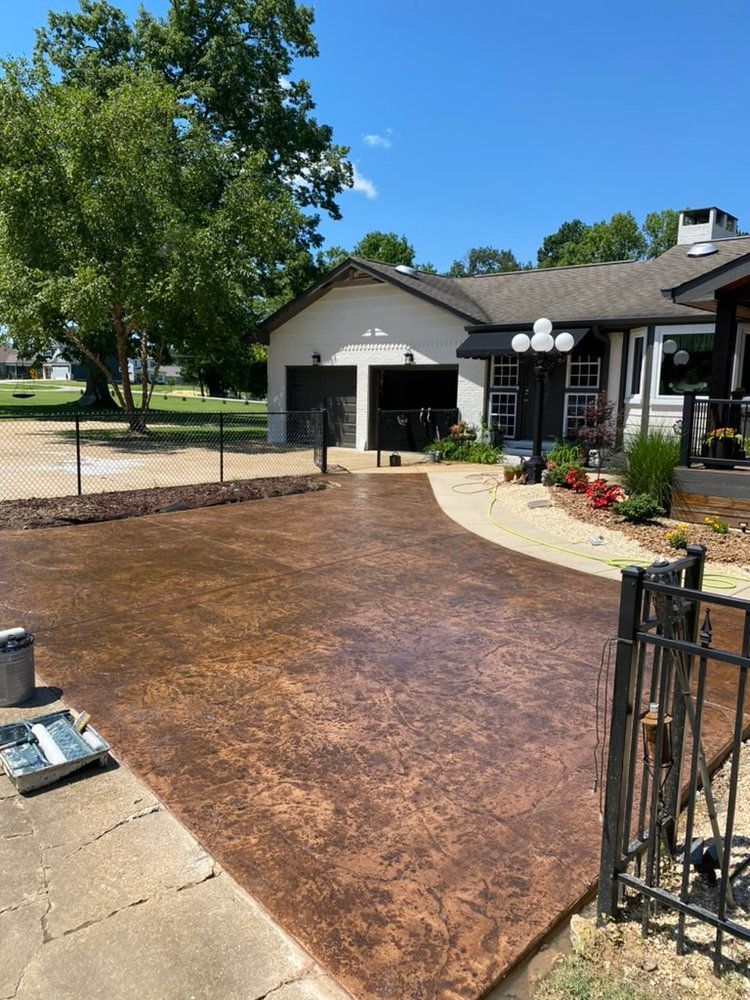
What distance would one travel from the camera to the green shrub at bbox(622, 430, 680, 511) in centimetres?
935

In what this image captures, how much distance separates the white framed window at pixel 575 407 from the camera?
15902 millimetres

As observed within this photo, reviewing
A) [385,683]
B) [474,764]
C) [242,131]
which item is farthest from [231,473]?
[242,131]

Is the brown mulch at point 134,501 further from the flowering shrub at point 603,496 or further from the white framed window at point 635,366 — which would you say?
the white framed window at point 635,366

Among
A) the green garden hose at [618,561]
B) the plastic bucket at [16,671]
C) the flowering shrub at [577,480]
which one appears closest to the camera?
the plastic bucket at [16,671]

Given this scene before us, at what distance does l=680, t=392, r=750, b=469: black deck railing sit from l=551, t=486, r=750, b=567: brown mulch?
939 mm

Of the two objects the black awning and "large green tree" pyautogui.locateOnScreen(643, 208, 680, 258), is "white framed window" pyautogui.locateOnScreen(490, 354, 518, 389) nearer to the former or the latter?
the black awning

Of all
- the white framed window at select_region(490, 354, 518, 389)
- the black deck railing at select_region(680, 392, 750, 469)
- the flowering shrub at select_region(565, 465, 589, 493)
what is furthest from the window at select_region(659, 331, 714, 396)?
the flowering shrub at select_region(565, 465, 589, 493)

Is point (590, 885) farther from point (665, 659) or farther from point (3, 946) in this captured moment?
point (3, 946)

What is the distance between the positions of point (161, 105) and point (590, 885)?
2215 cm

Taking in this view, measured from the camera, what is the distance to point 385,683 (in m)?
4.27

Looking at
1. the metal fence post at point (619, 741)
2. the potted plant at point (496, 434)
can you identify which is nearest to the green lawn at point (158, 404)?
the potted plant at point (496, 434)

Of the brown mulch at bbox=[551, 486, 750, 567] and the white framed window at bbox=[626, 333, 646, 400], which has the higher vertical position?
the white framed window at bbox=[626, 333, 646, 400]

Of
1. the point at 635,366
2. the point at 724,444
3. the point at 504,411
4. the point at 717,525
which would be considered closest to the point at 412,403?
the point at 504,411

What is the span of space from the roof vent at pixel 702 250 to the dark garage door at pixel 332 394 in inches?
355
